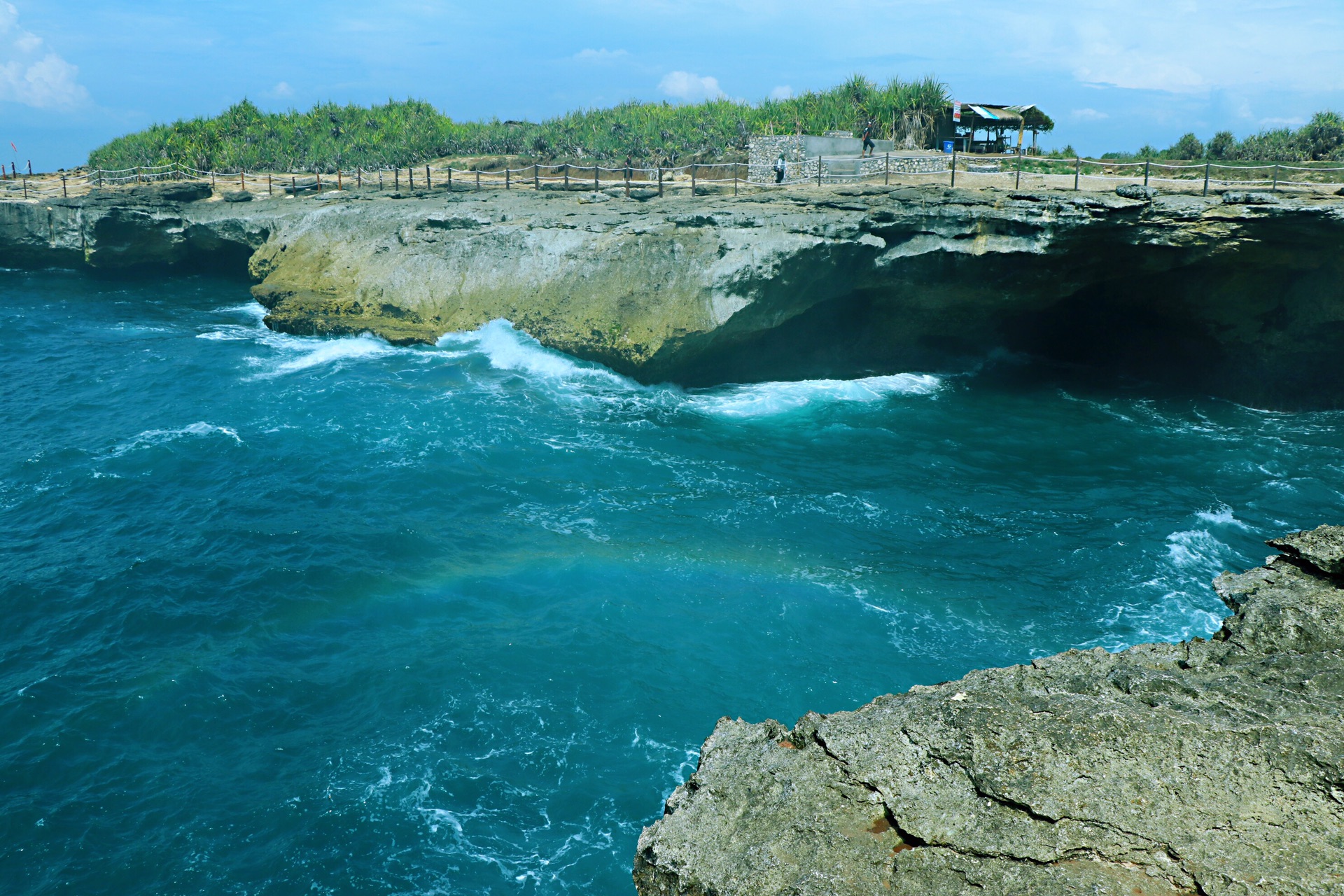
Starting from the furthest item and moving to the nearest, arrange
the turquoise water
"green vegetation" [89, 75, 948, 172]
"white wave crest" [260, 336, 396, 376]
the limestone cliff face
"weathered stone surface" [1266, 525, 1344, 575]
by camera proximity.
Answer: "green vegetation" [89, 75, 948, 172] → "white wave crest" [260, 336, 396, 376] → the limestone cliff face → the turquoise water → "weathered stone surface" [1266, 525, 1344, 575]

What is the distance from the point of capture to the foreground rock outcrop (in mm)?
5188

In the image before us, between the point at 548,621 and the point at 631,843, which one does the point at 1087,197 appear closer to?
the point at 548,621

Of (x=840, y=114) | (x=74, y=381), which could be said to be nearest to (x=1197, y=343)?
(x=840, y=114)

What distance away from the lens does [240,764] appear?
12.3 m

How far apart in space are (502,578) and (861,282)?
16.1 meters

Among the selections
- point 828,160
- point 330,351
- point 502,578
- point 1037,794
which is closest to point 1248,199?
point 828,160

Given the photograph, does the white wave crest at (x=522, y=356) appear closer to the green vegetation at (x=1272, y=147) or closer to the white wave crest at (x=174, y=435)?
the white wave crest at (x=174, y=435)

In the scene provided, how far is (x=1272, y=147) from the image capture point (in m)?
35.5

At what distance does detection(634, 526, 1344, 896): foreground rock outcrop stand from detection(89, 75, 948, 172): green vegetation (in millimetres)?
36215

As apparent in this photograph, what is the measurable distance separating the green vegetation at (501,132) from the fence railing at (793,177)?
2.51 metres

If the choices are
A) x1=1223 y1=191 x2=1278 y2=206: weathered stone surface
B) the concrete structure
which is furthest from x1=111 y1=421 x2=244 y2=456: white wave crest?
x1=1223 y1=191 x2=1278 y2=206: weathered stone surface

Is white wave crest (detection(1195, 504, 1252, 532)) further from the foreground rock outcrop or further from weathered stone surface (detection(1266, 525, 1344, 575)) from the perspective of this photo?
the foreground rock outcrop

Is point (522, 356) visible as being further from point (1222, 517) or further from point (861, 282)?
point (1222, 517)

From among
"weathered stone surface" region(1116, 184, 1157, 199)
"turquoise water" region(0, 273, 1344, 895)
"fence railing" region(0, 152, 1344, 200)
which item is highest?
"fence railing" region(0, 152, 1344, 200)
